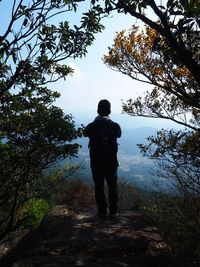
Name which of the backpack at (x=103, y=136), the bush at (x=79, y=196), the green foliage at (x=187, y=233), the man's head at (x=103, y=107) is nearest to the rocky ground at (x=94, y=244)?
the backpack at (x=103, y=136)

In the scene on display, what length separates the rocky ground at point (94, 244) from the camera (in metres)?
3.55

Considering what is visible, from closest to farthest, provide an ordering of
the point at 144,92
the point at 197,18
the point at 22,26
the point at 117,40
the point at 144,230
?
1. the point at 197,18
2. the point at 22,26
3. the point at 144,230
4. the point at 117,40
5. the point at 144,92

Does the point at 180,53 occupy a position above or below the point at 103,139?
above

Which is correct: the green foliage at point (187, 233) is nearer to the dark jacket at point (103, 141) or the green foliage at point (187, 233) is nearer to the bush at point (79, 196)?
the dark jacket at point (103, 141)

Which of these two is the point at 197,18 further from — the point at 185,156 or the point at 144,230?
the point at 185,156

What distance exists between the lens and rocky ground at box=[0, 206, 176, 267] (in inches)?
140

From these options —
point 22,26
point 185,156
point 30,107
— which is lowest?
point 185,156

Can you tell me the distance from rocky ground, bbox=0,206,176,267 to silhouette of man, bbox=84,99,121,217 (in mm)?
688

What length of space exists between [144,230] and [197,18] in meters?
4.26

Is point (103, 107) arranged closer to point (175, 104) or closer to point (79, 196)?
point (175, 104)

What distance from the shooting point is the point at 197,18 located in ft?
10.2

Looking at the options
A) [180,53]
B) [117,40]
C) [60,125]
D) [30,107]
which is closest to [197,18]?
[180,53]

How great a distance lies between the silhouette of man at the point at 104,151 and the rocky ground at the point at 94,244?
0.69m

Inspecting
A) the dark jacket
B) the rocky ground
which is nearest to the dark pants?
the dark jacket
